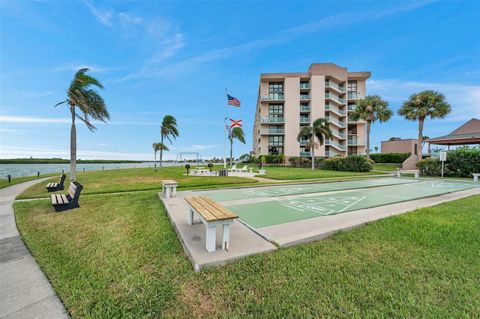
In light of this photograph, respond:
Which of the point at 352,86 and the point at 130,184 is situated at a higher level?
the point at 352,86

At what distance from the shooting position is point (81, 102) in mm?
12227

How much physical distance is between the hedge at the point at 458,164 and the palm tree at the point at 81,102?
29.8 meters

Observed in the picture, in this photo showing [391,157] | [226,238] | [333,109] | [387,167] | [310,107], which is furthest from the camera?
[333,109]

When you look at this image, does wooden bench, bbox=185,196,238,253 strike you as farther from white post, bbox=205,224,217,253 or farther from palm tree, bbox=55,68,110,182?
palm tree, bbox=55,68,110,182

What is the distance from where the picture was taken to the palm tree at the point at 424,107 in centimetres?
2511

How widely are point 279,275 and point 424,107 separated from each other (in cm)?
3369

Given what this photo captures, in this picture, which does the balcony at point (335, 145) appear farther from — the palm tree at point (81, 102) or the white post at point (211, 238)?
the white post at point (211, 238)

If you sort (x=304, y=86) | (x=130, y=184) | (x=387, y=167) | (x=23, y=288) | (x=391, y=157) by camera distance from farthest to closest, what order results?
1. (x=304, y=86)
2. (x=391, y=157)
3. (x=387, y=167)
4. (x=130, y=184)
5. (x=23, y=288)

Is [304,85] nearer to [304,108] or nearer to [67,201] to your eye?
[304,108]

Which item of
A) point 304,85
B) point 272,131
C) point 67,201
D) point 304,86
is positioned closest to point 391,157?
point 304,86

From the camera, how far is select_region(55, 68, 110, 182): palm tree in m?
12.1

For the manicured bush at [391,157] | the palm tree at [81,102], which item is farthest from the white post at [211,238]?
the manicured bush at [391,157]

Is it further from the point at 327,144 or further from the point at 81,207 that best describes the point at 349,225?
the point at 327,144

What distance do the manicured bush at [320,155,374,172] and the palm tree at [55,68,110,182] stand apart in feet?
87.1
